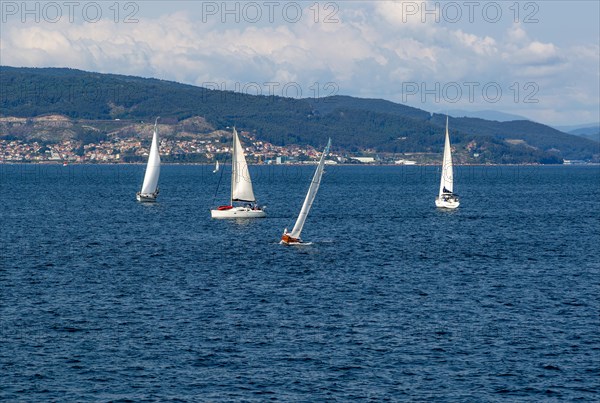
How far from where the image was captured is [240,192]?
421 feet

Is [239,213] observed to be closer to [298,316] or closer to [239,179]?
[239,179]

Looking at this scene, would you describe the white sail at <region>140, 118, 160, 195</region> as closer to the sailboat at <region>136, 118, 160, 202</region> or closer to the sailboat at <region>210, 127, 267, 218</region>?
the sailboat at <region>136, 118, 160, 202</region>

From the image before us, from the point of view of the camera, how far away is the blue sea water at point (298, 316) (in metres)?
46.6

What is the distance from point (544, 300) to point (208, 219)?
242ft

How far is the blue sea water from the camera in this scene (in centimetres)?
4656

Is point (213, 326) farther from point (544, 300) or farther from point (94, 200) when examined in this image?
point (94, 200)

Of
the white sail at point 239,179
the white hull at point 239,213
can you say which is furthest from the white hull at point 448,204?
the white sail at point 239,179

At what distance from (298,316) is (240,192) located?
68224mm

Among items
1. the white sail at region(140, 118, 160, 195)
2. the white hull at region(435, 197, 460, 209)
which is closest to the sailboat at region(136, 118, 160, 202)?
the white sail at region(140, 118, 160, 195)

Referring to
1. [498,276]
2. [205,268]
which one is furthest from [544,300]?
[205,268]

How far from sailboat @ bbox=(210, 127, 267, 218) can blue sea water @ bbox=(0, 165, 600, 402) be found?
13.6 meters

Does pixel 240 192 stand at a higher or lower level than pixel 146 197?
higher

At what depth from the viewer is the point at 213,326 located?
57.9m

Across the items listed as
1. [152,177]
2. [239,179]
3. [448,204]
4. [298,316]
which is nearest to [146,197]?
[152,177]
